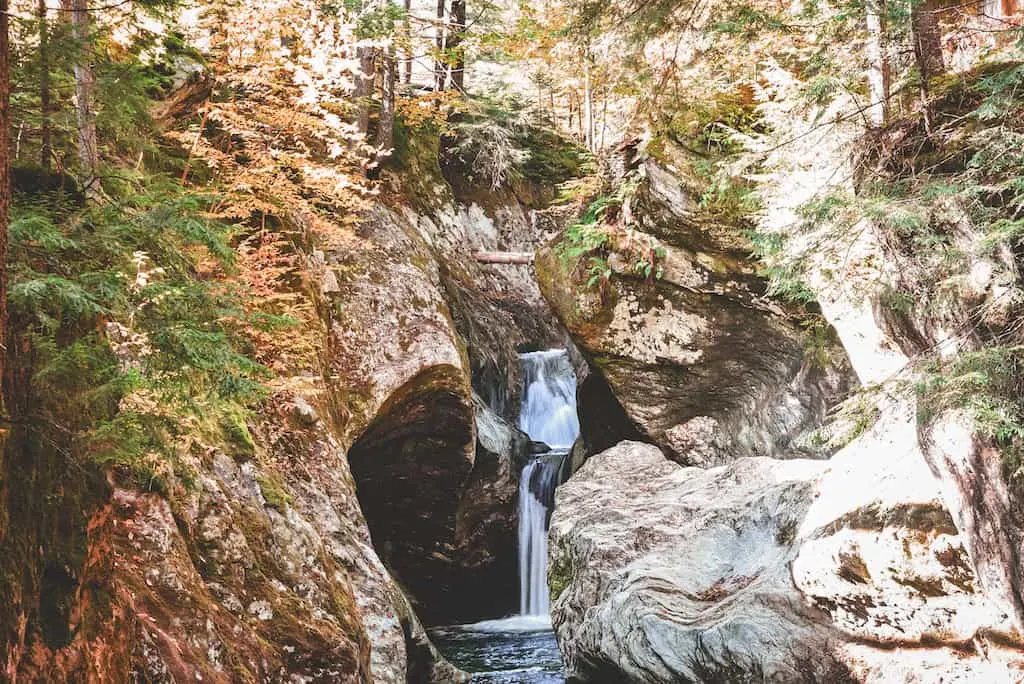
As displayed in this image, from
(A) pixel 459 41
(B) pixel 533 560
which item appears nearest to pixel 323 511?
(B) pixel 533 560

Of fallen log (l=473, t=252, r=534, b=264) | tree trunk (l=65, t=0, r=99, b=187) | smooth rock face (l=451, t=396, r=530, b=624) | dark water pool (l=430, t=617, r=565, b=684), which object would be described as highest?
fallen log (l=473, t=252, r=534, b=264)

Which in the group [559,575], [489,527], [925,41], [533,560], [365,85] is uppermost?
[365,85]

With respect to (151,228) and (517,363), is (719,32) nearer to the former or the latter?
(151,228)

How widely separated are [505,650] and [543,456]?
14.4 feet

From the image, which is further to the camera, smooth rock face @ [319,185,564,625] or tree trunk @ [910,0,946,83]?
smooth rock face @ [319,185,564,625]

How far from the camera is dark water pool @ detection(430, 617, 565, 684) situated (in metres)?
10.9

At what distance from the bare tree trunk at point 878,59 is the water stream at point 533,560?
26.5ft

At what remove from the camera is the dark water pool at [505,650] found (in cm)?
1094

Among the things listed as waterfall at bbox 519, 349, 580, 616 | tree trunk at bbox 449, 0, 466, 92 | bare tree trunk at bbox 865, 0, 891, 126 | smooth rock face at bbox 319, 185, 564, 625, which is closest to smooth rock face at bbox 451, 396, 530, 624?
smooth rock face at bbox 319, 185, 564, 625

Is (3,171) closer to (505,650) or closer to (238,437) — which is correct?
(238,437)

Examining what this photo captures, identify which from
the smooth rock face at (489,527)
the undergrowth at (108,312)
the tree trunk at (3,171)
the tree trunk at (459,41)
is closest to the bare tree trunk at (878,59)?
the undergrowth at (108,312)

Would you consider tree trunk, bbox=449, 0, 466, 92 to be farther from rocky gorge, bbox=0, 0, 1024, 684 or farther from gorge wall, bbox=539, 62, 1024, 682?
gorge wall, bbox=539, 62, 1024, 682

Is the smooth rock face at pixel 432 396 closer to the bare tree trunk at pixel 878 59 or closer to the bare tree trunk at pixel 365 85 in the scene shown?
the bare tree trunk at pixel 365 85

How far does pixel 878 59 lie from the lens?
6.35m
